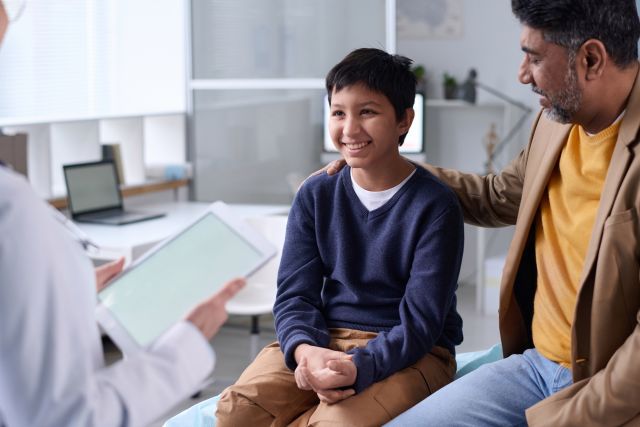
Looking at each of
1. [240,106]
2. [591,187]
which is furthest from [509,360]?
[240,106]

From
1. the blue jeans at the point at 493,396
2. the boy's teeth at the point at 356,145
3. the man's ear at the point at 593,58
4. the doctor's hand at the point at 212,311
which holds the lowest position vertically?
the blue jeans at the point at 493,396

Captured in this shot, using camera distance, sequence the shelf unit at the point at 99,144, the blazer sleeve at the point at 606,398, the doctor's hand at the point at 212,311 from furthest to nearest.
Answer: the shelf unit at the point at 99,144, the blazer sleeve at the point at 606,398, the doctor's hand at the point at 212,311

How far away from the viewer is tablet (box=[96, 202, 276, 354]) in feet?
4.16

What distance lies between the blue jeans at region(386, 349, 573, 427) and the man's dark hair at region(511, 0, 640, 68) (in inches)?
23.1

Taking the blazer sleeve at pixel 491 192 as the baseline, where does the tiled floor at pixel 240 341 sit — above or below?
below

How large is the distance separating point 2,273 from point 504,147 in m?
4.67

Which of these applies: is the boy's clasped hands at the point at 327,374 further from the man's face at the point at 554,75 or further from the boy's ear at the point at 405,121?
the man's face at the point at 554,75

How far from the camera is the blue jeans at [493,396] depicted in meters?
1.74

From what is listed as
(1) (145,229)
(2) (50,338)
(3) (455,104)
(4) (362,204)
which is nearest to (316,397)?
(4) (362,204)

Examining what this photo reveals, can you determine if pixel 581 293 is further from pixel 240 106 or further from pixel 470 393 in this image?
pixel 240 106

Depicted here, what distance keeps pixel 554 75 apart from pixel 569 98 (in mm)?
49

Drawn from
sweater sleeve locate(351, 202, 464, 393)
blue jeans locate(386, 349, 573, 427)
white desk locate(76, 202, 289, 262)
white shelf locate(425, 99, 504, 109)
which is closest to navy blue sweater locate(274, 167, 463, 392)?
sweater sleeve locate(351, 202, 464, 393)

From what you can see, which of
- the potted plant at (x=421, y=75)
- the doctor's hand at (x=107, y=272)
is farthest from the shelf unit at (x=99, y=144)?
the doctor's hand at (x=107, y=272)

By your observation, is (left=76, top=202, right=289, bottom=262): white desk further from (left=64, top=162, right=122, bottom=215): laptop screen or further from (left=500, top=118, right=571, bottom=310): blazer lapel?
(left=500, top=118, right=571, bottom=310): blazer lapel
